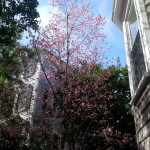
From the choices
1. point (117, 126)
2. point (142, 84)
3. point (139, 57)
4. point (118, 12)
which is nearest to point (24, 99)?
point (117, 126)

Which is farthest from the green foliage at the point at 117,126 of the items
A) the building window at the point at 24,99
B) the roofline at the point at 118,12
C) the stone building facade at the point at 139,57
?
the stone building facade at the point at 139,57

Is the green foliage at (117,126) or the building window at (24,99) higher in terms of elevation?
the building window at (24,99)

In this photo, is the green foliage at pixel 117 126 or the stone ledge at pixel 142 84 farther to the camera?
the green foliage at pixel 117 126

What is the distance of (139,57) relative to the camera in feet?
13.0

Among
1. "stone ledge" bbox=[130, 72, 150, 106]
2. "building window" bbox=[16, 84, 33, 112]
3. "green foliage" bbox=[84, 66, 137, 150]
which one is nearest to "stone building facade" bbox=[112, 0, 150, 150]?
"stone ledge" bbox=[130, 72, 150, 106]

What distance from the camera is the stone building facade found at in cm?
316

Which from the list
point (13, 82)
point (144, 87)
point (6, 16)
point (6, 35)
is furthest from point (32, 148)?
point (144, 87)

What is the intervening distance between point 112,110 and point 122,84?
214cm

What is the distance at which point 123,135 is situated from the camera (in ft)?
36.0

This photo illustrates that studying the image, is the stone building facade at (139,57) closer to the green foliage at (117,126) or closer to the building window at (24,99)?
the green foliage at (117,126)

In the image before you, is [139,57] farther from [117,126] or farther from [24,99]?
[24,99]

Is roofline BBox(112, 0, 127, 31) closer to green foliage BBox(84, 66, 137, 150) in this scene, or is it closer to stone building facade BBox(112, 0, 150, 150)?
stone building facade BBox(112, 0, 150, 150)

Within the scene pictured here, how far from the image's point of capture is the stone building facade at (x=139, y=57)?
316 cm

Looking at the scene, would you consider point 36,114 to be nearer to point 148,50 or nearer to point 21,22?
point 21,22
